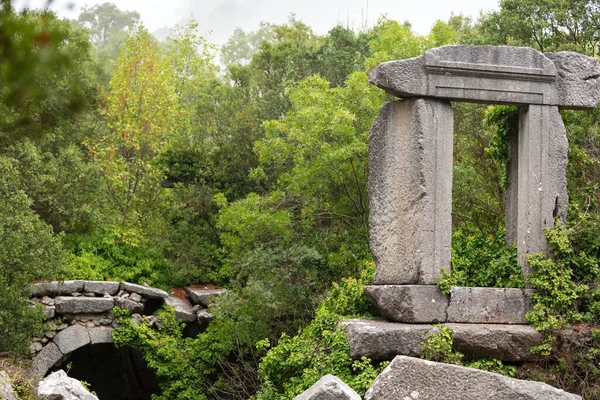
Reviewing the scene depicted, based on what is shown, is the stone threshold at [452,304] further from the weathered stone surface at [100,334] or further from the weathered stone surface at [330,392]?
the weathered stone surface at [100,334]

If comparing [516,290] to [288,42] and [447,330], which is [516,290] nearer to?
[447,330]

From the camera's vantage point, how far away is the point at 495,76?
9258 millimetres

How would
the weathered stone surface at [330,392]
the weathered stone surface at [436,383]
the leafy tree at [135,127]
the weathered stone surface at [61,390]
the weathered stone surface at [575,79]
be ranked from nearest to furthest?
1. the weathered stone surface at [330,392]
2. the weathered stone surface at [436,383]
3. the weathered stone surface at [61,390]
4. the weathered stone surface at [575,79]
5. the leafy tree at [135,127]

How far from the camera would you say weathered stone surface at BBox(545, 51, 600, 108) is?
31.1 feet

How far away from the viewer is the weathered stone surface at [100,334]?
54.5 feet

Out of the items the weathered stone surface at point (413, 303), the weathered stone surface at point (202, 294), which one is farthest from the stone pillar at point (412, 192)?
the weathered stone surface at point (202, 294)

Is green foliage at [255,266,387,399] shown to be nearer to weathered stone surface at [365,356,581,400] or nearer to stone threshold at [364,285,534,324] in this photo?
stone threshold at [364,285,534,324]

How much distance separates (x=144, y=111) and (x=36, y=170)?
188 inches

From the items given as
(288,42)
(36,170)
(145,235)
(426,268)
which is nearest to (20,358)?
(36,170)

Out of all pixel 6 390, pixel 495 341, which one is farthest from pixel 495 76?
pixel 6 390

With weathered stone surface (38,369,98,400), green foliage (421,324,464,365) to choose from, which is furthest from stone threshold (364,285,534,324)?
weathered stone surface (38,369,98,400)

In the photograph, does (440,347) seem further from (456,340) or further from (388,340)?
(388,340)

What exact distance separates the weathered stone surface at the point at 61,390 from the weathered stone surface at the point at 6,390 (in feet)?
1.05

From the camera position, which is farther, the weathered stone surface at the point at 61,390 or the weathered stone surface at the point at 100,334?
the weathered stone surface at the point at 100,334
